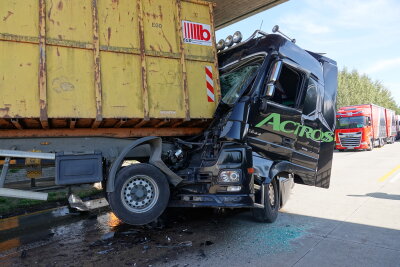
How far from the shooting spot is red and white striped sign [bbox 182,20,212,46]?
4.90 m

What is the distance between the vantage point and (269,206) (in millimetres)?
4973

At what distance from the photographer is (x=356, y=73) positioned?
4206 centimetres

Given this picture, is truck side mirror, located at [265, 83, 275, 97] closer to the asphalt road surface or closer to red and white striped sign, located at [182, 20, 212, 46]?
red and white striped sign, located at [182, 20, 212, 46]

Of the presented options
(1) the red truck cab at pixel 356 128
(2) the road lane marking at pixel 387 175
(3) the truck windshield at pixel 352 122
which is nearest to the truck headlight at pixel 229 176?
(2) the road lane marking at pixel 387 175

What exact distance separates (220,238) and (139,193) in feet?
4.30

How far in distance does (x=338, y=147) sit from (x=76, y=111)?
20798 mm

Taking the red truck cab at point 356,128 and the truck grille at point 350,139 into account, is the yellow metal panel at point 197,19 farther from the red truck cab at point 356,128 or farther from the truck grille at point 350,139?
the truck grille at point 350,139

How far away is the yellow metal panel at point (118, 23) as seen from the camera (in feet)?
13.8

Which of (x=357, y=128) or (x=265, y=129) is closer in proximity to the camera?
(x=265, y=129)

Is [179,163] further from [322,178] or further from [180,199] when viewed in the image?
[322,178]

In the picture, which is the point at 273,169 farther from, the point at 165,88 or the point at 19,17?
the point at 19,17

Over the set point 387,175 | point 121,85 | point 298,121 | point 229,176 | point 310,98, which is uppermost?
point 121,85

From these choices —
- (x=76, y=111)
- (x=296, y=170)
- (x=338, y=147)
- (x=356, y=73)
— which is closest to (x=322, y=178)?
(x=296, y=170)

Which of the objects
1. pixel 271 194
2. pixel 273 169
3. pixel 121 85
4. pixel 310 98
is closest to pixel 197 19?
pixel 121 85
